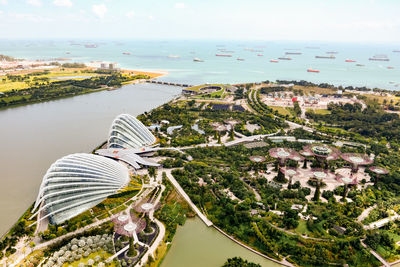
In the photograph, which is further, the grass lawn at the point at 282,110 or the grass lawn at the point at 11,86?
the grass lawn at the point at 11,86

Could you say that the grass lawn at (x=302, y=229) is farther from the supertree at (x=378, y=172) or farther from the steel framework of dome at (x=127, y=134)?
the steel framework of dome at (x=127, y=134)

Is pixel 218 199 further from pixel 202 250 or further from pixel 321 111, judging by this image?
pixel 321 111

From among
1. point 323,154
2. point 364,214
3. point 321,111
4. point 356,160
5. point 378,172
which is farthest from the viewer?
point 321,111

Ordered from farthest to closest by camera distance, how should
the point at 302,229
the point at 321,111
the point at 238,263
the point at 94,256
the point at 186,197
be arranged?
the point at 321,111, the point at 186,197, the point at 302,229, the point at 94,256, the point at 238,263

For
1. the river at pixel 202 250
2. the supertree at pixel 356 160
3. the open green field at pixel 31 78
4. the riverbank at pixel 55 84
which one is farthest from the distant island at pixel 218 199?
the open green field at pixel 31 78

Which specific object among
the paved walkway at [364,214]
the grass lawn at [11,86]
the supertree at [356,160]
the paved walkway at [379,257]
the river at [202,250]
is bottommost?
the river at [202,250]

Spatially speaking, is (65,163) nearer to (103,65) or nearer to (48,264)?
(48,264)

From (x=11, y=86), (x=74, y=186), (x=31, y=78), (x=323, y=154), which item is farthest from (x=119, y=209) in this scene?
(x=31, y=78)
